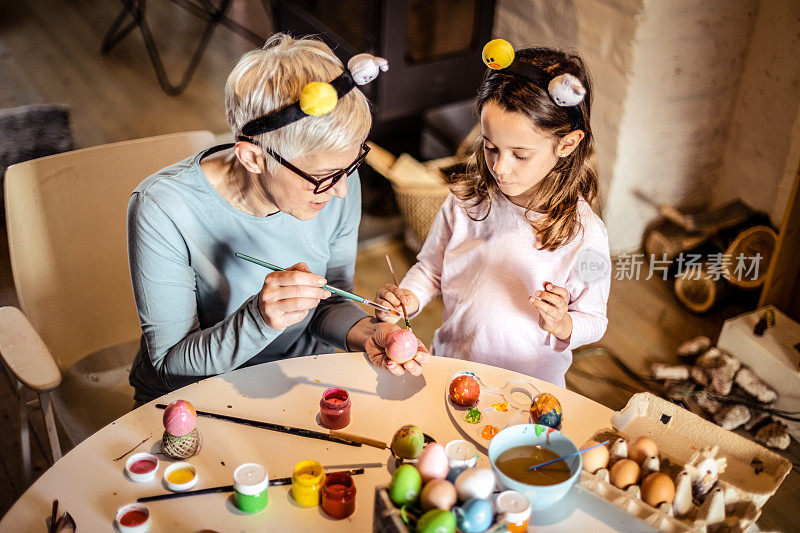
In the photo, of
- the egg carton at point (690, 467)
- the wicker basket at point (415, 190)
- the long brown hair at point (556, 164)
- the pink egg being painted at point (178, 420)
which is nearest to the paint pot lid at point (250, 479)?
the pink egg being painted at point (178, 420)

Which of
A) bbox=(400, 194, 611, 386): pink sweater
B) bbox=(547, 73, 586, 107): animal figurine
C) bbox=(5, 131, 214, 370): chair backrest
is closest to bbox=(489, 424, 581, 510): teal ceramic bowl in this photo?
bbox=(400, 194, 611, 386): pink sweater

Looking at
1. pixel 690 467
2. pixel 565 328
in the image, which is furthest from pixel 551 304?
pixel 690 467

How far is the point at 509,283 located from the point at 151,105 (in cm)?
307

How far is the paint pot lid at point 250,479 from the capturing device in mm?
1188

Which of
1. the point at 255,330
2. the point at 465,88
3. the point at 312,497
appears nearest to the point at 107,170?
the point at 255,330

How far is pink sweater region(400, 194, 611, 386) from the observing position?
1.69 metres

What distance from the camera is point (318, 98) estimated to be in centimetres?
129

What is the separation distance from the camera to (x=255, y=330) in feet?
4.68

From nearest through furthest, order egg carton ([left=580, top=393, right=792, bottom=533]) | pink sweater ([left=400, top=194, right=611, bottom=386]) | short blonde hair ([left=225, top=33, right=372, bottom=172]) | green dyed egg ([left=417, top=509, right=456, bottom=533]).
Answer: green dyed egg ([left=417, top=509, right=456, bottom=533])
egg carton ([left=580, top=393, right=792, bottom=533])
short blonde hair ([left=225, top=33, right=372, bottom=172])
pink sweater ([left=400, top=194, right=611, bottom=386])

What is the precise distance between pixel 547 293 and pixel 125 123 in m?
3.14

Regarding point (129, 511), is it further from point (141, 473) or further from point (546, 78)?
point (546, 78)

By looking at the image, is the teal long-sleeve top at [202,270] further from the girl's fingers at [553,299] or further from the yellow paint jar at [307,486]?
the girl's fingers at [553,299]

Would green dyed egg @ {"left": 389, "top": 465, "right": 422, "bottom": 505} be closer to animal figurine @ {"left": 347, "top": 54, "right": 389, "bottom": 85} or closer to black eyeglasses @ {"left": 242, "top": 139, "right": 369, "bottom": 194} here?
black eyeglasses @ {"left": 242, "top": 139, "right": 369, "bottom": 194}

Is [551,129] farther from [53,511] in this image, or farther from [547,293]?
[53,511]
